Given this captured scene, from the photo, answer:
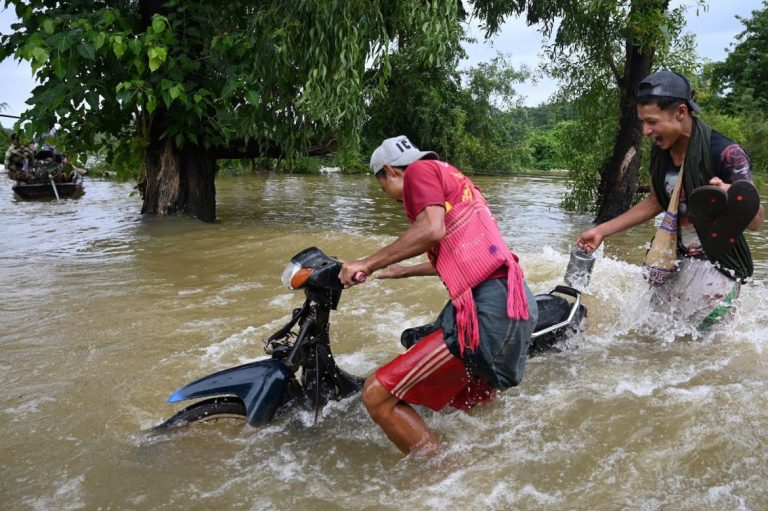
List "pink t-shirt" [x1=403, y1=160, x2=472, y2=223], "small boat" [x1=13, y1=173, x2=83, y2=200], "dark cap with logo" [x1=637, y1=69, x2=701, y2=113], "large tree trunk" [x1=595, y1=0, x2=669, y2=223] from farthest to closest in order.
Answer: "small boat" [x1=13, y1=173, x2=83, y2=200] → "large tree trunk" [x1=595, y1=0, x2=669, y2=223] → "dark cap with logo" [x1=637, y1=69, x2=701, y2=113] → "pink t-shirt" [x1=403, y1=160, x2=472, y2=223]

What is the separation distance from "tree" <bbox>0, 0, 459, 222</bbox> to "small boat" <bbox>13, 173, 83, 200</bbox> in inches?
249

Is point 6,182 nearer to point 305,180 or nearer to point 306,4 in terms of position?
point 305,180

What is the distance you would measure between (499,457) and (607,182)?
10536 millimetres

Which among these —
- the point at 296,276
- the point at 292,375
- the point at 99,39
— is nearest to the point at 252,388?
the point at 292,375

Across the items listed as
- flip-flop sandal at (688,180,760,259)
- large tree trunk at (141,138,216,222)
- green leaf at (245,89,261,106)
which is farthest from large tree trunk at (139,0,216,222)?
flip-flop sandal at (688,180,760,259)

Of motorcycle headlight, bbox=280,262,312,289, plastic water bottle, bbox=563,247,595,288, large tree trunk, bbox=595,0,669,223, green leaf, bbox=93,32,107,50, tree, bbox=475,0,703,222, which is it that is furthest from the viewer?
large tree trunk, bbox=595,0,669,223

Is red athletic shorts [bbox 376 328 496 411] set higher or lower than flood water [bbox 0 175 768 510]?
higher

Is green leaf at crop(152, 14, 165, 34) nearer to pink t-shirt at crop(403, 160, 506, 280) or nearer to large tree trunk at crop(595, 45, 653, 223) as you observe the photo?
pink t-shirt at crop(403, 160, 506, 280)

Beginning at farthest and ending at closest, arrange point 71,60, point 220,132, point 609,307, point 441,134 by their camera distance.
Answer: point 441,134 < point 220,132 < point 71,60 < point 609,307

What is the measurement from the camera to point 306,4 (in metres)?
7.36

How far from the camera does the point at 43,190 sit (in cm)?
1639

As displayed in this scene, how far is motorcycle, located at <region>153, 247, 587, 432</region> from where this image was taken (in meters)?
3.16

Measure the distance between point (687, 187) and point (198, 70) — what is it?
8069 millimetres

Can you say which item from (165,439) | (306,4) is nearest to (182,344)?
(165,439)
